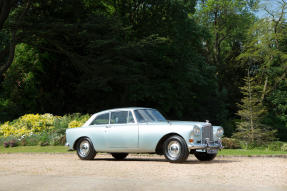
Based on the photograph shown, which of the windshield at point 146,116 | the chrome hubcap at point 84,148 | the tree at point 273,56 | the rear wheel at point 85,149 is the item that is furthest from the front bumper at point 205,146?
the tree at point 273,56

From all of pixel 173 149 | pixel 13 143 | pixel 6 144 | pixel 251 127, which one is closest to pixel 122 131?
pixel 173 149

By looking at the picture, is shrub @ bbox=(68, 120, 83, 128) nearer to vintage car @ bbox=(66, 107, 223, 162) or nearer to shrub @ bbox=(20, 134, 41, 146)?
shrub @ bbox=(20, 134, 41, 146)

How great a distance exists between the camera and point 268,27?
41.4 metres

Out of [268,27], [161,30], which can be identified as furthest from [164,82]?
[268,27]

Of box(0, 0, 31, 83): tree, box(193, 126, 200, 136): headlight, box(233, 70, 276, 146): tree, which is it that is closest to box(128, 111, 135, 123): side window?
box(193, 126, 200, 136): headlight

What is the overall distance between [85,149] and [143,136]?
2261mm

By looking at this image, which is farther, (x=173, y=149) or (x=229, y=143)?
(x=229, y=143)

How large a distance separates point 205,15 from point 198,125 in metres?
41.2

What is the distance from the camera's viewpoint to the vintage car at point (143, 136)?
12586 millimetres

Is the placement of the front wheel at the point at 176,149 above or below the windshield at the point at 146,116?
Answer: below

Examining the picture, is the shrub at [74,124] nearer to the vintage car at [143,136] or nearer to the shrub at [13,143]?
the shrub at [13,143]

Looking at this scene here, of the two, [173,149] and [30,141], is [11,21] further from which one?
[173,149]

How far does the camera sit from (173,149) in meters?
12.7

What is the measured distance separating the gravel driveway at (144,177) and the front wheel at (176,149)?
1.05 ft
